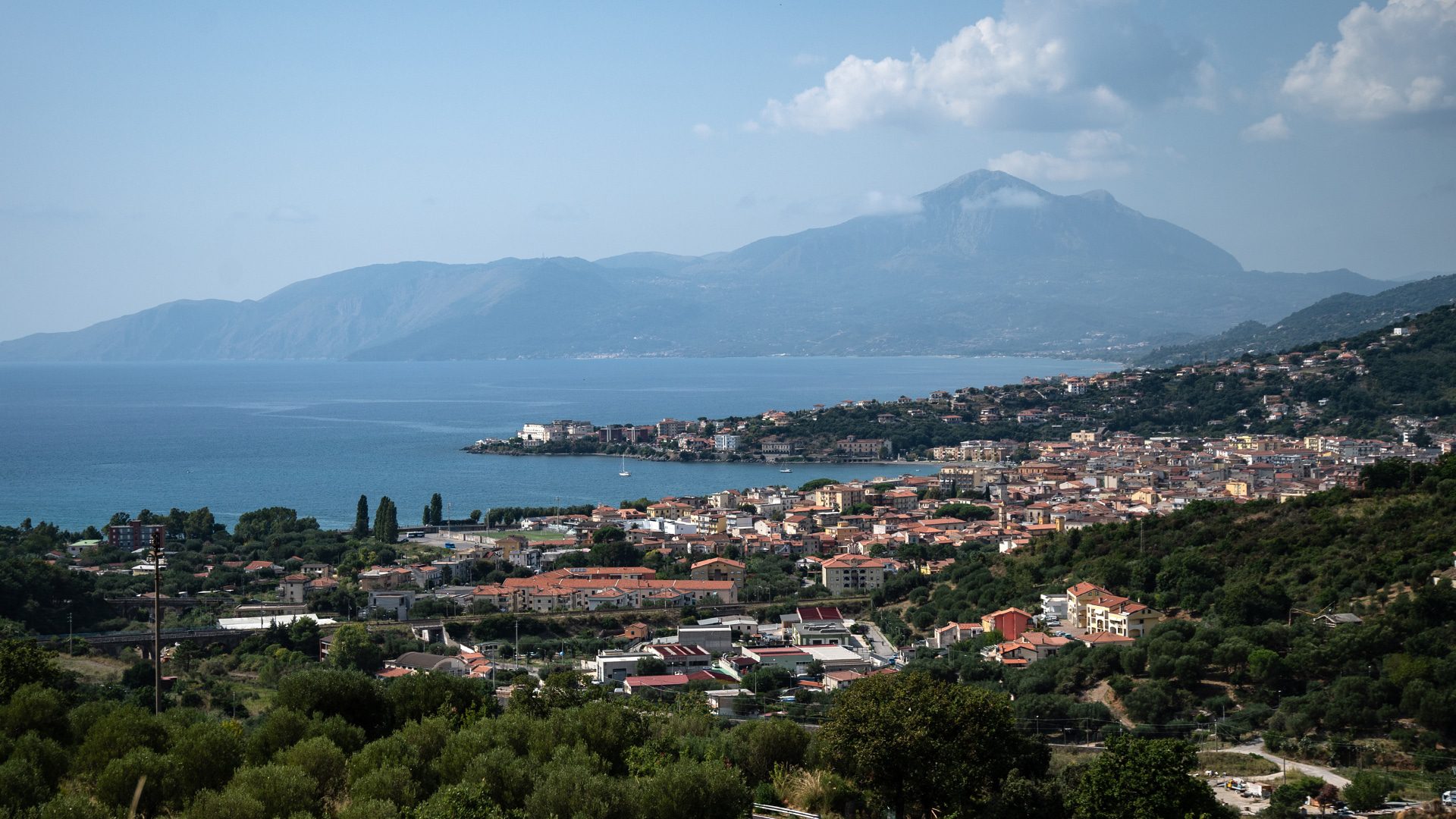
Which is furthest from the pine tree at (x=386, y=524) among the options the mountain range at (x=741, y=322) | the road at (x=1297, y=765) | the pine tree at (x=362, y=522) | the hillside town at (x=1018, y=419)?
the mountain range at (x=741, y=322)

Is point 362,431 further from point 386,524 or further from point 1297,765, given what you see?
point 1297,765

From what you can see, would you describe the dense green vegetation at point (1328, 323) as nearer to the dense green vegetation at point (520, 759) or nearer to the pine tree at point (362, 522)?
the pine tree at point (362, 522)

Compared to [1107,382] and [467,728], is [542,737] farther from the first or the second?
[1107,382]

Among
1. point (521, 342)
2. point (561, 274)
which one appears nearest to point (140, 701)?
→ point (521, 342)

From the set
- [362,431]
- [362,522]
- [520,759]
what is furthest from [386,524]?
[362,431]

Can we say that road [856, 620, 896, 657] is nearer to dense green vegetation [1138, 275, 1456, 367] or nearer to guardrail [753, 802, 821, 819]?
guardrail [753, 802, 821, 819]
